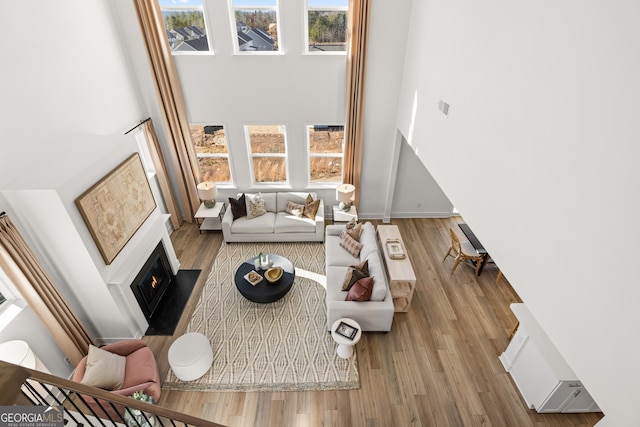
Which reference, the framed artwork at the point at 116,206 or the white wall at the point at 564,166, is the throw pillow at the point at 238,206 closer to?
the framed artwork at the point at 116,206

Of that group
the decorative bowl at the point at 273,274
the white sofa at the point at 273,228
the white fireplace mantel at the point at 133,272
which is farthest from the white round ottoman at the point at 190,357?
the white sofa at the point at 273,228

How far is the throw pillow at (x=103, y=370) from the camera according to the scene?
11.6 feet

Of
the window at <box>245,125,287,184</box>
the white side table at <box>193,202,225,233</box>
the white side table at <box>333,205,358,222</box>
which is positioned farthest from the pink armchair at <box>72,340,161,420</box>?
the white side table at <box>333,205,358,222</box>

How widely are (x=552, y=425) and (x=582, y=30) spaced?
4.19m

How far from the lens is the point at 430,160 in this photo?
4.45m

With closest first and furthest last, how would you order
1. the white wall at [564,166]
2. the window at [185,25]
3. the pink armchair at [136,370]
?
the white wall at [564,166], the pink armchair at [136,370], the window at [185,25]

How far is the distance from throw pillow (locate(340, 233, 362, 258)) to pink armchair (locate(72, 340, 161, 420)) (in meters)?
3.36

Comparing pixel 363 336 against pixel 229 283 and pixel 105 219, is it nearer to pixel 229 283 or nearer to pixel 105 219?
pixel 229 283

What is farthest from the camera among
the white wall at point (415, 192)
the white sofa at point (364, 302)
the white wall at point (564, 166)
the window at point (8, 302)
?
the white wall at point (415, 192)

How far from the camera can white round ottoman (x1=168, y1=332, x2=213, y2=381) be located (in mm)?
4043

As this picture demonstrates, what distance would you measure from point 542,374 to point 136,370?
16.1 feet

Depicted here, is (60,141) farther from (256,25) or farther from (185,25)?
(256,25)

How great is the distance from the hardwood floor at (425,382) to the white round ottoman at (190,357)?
9.8 inches

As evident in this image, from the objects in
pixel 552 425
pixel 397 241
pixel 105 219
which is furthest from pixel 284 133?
pixel 552 425
